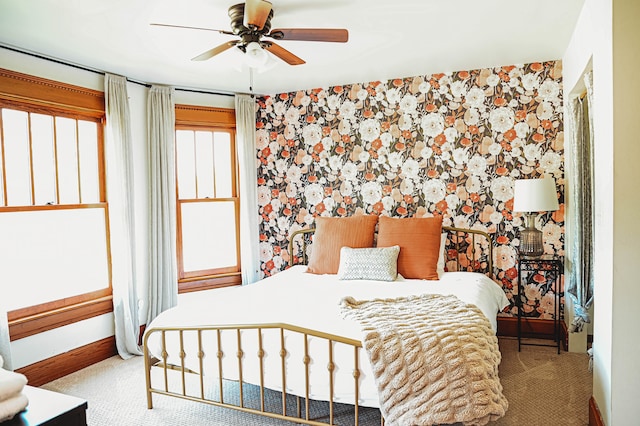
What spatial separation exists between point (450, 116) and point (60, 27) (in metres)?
3.12

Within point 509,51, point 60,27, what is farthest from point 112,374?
point 509,51

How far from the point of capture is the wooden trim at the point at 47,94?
3.26 metres

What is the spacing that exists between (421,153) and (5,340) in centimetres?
355

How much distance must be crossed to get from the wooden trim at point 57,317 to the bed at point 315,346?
0.79m

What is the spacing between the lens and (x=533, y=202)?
11.9 feet

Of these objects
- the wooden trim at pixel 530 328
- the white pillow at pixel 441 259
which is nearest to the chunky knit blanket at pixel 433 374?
the white pillow at pixel 441 259

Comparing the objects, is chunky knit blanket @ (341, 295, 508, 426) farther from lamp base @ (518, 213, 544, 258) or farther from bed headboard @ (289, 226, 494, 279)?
bed headboard @ (289, 226, 494, 279)

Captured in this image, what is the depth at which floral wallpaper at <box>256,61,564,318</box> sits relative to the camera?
159 inches

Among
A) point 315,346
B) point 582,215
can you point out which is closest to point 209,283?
point 315,346

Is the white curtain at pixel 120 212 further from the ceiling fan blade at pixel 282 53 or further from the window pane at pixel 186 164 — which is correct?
the ceiling fan blade at pixel 282 53

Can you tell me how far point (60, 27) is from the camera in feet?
9.54

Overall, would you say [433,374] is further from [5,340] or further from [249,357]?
[5,340]

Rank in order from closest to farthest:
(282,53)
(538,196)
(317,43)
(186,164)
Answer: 1. (282,53)
2. (317,43)
3. (538,196)
4. (186,164)

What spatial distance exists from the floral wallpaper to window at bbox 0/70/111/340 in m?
1.65
